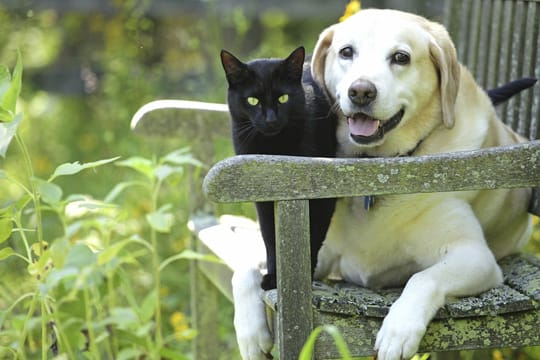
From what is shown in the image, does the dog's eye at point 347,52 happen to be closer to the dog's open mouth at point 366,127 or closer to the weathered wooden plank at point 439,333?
the dog's open mouth at point 366,127

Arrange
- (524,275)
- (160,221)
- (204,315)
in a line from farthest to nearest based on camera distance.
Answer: (204,315) → (160,221) → (524,275)

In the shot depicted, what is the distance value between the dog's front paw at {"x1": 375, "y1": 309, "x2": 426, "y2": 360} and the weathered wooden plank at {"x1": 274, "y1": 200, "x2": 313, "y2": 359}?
0.16 meters

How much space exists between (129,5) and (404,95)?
187 cm

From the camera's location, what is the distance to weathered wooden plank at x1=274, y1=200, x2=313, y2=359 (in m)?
1.80

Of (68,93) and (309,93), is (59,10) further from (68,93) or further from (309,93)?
(309,93)

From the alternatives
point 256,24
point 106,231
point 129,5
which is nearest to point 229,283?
point 106,231

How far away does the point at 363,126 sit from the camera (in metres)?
2.06

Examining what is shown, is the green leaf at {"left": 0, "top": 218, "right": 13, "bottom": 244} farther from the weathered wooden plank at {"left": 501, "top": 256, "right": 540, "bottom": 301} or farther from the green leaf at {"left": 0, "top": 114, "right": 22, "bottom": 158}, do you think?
the weathered wooden plank at {"left": 501, "top": 256, "right": 540, "bottom": 301}

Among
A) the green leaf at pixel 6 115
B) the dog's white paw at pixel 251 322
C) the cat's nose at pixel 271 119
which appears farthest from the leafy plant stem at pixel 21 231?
the cat's nose at pixel 271 119

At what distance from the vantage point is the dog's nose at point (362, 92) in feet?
6.49

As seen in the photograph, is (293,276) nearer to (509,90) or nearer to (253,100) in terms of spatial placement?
(253,100)

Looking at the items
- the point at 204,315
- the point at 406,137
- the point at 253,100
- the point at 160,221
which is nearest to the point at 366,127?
the point at 406,137

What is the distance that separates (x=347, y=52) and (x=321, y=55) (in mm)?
143

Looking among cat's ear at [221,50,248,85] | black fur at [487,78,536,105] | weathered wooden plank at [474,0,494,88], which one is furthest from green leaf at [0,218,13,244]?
weathered wooden plank at [474,0,494,88]
